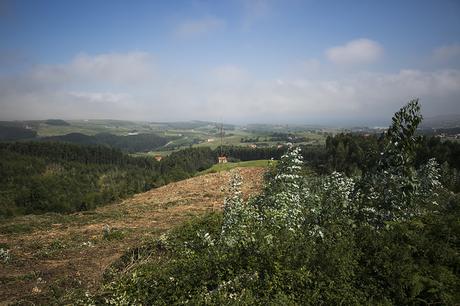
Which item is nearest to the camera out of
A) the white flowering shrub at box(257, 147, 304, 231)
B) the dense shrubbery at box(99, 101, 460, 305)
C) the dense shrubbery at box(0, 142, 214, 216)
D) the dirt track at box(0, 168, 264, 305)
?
the dense shrubbery at box(99, 101, 460, 305)

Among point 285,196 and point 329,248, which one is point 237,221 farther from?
point 329,248

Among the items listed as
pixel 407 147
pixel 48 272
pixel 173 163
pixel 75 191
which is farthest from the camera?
pixel 173 163

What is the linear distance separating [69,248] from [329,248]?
13.3 meters

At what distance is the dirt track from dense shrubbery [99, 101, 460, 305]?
1716 mm

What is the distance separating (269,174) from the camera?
847cm

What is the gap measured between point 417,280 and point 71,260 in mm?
12494

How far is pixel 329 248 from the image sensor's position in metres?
6.39

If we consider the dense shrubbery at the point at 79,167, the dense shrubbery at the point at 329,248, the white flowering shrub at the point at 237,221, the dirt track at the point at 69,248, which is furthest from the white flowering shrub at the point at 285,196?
the dense shrubbery at the point at 79,167

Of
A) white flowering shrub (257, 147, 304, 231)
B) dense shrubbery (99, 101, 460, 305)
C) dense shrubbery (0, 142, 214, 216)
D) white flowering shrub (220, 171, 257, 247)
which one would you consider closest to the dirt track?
white flowering shrub (220, 171, 257, 247)

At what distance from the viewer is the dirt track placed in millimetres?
8820

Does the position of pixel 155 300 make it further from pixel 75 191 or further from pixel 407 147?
pixel 75 191

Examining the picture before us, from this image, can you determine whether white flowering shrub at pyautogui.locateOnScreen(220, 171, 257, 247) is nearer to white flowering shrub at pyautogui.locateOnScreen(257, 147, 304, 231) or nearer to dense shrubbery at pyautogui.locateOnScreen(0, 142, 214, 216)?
white flowering shrub at pyautogui.locateOnScreen(257, 147, 304, 231)

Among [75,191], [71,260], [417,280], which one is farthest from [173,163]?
[417,280]

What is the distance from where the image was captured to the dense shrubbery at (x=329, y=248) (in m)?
5.86
